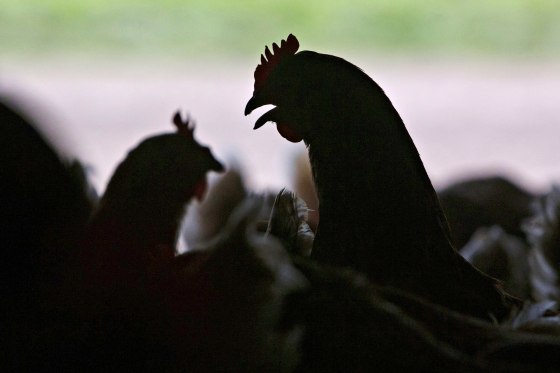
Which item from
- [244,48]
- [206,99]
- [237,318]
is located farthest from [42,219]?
[244,48]

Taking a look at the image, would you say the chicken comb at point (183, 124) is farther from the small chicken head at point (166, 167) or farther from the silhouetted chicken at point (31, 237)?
the silhouetted chicken at point (31, 237)

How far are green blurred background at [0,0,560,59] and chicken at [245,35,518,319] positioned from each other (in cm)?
383

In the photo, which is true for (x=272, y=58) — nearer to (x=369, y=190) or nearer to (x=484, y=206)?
(x=369, y=190)

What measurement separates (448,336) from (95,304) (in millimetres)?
252

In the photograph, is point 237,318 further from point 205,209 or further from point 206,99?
point 206,99

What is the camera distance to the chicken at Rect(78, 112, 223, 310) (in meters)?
0.60

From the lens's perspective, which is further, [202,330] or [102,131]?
[102,131]

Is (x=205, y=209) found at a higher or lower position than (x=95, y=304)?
higher

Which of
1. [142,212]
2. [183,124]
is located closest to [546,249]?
[183,124]

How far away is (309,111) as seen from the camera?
0.69 m

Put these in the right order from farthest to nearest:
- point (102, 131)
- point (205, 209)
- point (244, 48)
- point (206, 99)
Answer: point (244, 48), point (206, 99), point (102, 131), point (205, 209)

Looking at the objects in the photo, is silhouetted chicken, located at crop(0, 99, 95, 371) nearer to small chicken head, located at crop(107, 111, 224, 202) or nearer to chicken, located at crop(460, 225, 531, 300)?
small chicken head, located at crop(107, 111, 224, 202)

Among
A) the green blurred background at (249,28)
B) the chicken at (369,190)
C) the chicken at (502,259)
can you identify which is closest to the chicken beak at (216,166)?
the chicken at (369,190)

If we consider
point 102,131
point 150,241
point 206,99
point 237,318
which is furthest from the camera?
point 206,99
